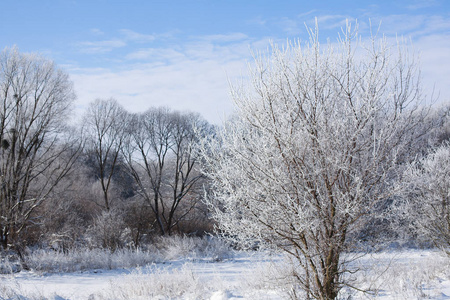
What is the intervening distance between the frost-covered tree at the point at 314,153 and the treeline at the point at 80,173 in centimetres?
1121

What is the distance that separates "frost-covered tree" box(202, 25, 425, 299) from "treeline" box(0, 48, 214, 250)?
11.2 m

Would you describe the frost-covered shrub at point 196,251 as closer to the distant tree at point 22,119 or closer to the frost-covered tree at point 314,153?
the distant tree at point 22,119

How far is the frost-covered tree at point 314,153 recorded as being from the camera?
4.88 metres

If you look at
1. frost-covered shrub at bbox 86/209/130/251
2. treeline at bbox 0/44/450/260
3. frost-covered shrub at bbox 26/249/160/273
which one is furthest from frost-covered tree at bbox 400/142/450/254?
frost-covered shrub at bbox 86/209/130/251

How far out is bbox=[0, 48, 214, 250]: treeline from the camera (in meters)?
15.5

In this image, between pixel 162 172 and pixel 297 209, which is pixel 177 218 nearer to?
pixel 162 172

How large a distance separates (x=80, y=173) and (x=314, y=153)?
107ft

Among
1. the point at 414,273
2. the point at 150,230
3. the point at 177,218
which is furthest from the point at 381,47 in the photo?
the point at 177,218

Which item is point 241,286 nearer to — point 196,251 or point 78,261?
point 78,261

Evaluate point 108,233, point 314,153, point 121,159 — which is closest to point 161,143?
point 121,159

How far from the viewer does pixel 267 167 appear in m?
4.97

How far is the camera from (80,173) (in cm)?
3428

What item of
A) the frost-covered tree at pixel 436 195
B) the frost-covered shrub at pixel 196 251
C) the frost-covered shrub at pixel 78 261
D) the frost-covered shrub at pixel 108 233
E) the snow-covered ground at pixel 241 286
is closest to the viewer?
the snow-covered ground at pixel 241 286

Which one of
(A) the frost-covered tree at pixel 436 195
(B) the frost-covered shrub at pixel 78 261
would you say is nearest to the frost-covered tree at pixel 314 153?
(A) the frost-covered tree at pixel 436 195
